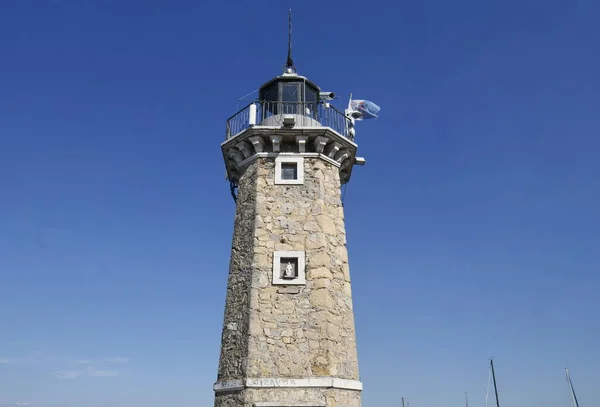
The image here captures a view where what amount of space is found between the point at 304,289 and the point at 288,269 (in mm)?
594

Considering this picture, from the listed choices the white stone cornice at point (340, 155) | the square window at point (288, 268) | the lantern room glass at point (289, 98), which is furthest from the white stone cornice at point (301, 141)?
the square window at point (288, 268)

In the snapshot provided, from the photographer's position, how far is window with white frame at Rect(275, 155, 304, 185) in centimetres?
1330

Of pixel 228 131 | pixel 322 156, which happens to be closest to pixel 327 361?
pixel 322 156

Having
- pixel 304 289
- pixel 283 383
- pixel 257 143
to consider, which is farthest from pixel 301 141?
pixel 283 383

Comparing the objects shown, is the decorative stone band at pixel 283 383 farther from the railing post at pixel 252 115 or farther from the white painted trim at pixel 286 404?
the railing post at pixel 252 115

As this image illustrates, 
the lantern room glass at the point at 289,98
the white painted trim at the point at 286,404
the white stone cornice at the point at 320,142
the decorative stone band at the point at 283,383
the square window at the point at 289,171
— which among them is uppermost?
the lantern room glass at the point at 289,98

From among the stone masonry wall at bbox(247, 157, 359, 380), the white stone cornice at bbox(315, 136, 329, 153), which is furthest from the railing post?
the white stone cornice at bbox(315, 136, 329, 153)

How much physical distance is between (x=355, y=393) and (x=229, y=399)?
9.22ft

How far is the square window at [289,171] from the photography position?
13.5 metres

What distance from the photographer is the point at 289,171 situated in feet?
44.4

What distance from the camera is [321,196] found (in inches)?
519

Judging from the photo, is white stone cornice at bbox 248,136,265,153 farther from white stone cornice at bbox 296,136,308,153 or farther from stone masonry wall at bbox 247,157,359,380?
white stone cornice at bbox 296,136,308,153

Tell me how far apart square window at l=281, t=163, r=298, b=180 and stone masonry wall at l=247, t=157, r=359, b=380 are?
10.7 inches

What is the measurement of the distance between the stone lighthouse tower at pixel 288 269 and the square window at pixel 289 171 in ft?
0.08
